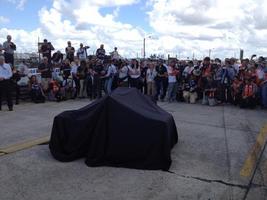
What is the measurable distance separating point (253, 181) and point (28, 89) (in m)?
10.7

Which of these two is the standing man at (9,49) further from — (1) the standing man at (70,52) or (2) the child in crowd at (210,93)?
(2) the child in crowd at (210,93)

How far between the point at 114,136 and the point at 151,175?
881mm

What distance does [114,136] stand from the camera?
19.6 ft

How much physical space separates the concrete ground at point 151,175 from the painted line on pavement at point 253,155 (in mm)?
61

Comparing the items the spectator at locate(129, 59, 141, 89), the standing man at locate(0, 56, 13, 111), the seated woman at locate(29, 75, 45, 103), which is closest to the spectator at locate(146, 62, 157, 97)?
the spectator at locate(129, 59, 141, 89)

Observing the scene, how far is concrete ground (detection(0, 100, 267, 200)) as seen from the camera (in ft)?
15.8

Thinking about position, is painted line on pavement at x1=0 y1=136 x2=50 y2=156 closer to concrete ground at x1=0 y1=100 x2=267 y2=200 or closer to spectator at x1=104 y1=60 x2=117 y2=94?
concrete ground at x1=0 y1=100 x2=267 y2=200

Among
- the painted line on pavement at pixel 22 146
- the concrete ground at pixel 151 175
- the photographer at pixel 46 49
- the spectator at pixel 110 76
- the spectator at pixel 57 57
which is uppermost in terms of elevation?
the photographer at pixel 46 49

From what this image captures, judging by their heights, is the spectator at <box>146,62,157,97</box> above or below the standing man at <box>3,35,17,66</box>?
below

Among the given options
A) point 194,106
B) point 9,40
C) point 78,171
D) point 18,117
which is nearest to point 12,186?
point 78,171

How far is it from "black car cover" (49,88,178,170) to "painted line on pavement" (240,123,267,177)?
1.17m

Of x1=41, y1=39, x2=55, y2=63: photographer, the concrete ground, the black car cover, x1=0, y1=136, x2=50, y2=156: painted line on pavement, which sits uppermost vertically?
x1=41, y1=39, x2=55, y2=63: photographer

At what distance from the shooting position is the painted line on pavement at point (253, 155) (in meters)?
5.83

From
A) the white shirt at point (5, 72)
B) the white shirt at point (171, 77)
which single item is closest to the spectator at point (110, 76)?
the white shirt at point (171, 77)
